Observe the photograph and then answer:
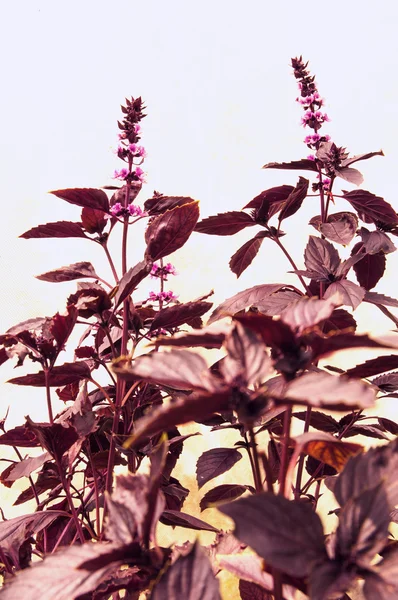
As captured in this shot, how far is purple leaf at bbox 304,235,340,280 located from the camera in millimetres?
687

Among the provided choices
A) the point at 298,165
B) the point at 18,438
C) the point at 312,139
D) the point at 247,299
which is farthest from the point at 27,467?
the point at 312,139

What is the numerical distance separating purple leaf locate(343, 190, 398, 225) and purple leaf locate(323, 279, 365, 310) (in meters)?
0.18

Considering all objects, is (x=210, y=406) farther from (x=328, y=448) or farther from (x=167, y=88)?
(x=167, y=88)

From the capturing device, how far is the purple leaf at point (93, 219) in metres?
0.76

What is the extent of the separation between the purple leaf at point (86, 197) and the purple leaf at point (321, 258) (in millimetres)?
285

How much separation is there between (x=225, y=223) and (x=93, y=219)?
0.20m

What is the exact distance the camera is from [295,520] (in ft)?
0.86

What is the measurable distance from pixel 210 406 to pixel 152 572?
0.45ft

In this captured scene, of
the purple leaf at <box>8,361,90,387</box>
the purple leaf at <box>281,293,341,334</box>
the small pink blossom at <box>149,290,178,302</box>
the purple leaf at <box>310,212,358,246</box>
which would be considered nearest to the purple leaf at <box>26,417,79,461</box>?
the purple leaf at <box>8,361,90,387</box>

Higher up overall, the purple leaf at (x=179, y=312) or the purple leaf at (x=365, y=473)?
the purple leaf at (x=179, y=312)

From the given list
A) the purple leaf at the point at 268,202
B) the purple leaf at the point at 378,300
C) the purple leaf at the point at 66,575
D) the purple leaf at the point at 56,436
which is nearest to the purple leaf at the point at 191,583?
the purple leaf at the point at 66,575

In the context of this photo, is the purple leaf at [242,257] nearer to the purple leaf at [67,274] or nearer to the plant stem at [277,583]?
the purple leaf at [67,274]

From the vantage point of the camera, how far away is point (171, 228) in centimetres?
61

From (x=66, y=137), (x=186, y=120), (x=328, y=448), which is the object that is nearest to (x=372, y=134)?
(x=186, y=120)
